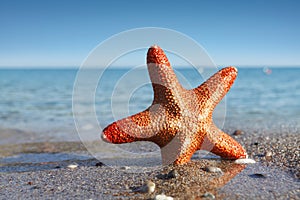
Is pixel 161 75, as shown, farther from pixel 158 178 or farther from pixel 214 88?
pixel 158 178

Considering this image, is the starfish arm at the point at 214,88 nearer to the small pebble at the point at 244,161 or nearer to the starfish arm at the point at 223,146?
the starfish arm at the point at 223,146

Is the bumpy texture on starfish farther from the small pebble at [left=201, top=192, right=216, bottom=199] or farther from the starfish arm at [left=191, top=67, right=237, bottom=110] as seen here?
the small pebble at [left=201, top=192, right=216, bottom=199]

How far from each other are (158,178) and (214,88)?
1.50m

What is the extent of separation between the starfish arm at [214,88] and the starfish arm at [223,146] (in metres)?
0.36

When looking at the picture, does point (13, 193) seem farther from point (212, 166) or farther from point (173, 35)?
point (173, 35)

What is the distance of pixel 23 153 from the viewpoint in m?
5.98

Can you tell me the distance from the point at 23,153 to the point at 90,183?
2.76 meters

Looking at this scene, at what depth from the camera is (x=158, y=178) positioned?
12.4 ft

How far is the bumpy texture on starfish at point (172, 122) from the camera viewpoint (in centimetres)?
407

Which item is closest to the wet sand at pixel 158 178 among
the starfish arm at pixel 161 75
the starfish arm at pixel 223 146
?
the starfish arm at pixel 223 146

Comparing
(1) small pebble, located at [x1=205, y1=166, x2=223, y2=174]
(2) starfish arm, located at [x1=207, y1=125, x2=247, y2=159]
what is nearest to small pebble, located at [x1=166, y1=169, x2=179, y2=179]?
(1) small pebble, located at [x1=205, y1=166, x2=223, y2=174]

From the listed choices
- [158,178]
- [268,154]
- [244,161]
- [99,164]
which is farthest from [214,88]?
[99,164]

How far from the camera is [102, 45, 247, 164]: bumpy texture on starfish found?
4070mm

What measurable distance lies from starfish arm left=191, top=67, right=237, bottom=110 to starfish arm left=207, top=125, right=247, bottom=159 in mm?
355
